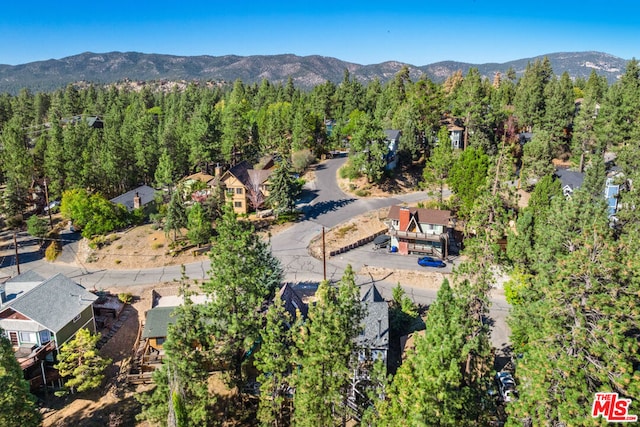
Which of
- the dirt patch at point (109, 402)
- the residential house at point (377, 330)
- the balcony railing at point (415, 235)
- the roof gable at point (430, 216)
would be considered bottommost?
the dirt patch at point (109, 402)

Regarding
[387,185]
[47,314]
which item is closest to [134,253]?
[47,314]

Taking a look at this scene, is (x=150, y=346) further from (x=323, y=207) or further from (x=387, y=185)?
(x=387, y=185)

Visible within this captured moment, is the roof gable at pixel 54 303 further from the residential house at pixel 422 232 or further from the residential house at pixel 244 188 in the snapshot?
the residential house at pixel 422 232

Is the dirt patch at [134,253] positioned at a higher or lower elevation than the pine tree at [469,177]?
lower

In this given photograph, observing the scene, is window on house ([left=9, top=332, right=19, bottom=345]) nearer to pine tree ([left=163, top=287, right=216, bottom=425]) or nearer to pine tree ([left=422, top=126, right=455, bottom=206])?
pine tree ([left=163, top=287, right=216, bottom=425])

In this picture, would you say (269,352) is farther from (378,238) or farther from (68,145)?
(68,145)

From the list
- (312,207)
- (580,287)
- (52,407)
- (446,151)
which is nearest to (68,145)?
(312,207)

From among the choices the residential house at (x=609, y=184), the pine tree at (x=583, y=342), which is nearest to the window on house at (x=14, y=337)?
the pine tree at (x=583, y=342)

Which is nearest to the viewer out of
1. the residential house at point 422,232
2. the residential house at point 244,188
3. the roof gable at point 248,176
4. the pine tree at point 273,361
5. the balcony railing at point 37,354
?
the pine tree at point 273,361
